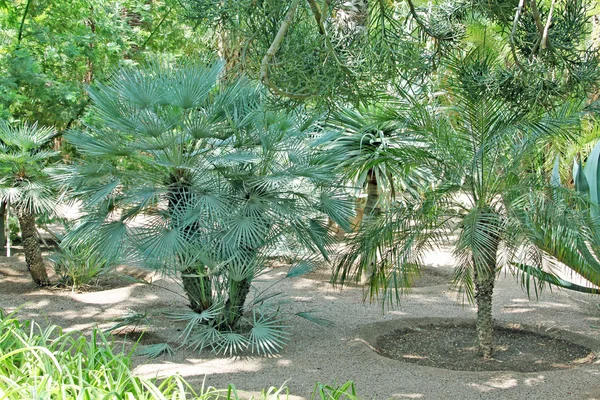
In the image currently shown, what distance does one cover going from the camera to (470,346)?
6664 millimetres

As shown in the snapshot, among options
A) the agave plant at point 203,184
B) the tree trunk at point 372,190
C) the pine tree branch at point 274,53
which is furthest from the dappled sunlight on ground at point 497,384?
the tree trunk at point 372,190

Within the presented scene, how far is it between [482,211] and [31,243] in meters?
5.45

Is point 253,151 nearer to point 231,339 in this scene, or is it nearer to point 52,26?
point 231,339

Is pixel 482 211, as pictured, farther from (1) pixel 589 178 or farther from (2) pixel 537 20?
(2) pixel 537 20

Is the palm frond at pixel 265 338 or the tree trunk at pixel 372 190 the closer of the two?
the palm frond at pixel 265 338

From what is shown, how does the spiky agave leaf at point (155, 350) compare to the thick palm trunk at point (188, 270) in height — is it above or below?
below

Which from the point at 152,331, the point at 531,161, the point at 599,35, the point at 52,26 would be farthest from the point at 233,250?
the point at 599,35

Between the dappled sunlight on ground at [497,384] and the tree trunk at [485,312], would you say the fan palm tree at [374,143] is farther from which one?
the dappled sunlight on ground at [497,384]

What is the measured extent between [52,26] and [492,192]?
6624 mm

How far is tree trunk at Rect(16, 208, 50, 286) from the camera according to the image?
8.49 metres

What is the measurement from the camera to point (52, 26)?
964 centimetres

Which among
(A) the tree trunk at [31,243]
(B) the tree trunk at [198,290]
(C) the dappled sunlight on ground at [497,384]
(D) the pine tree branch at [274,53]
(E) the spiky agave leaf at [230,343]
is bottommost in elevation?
(C) the dappled sunlight on ground at [497,384]

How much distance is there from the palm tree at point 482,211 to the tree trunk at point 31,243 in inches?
168

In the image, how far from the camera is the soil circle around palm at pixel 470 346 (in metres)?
6.12
